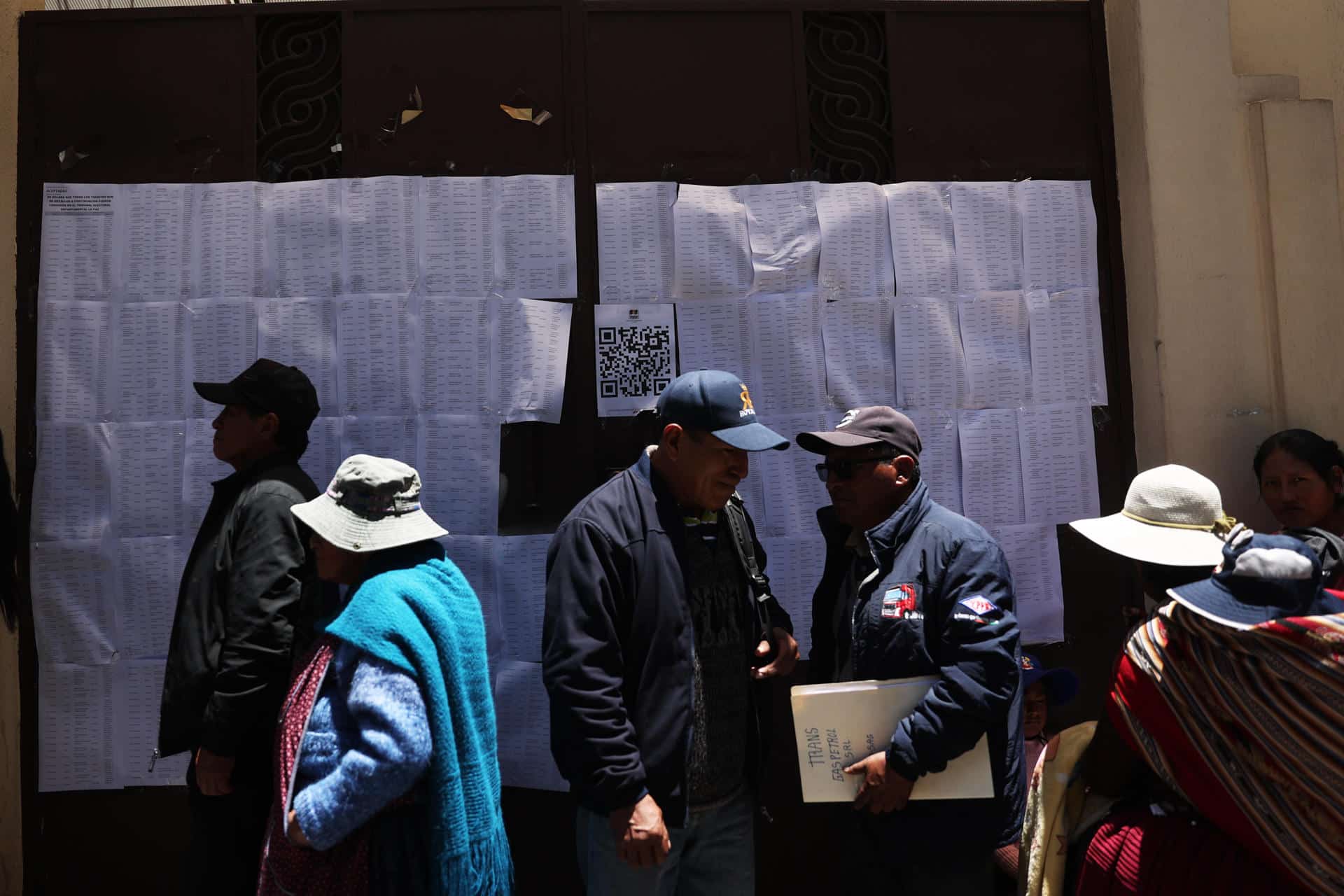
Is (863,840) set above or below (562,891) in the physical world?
above

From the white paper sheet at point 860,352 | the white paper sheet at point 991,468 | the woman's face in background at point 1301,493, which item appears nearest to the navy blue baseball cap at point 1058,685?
the white paper sheet at point 991,468

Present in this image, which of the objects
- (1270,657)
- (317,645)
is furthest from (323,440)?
(1270,657)

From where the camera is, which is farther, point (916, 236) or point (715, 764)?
point (916, 236)

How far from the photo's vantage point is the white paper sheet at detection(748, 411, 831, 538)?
402 centimetres

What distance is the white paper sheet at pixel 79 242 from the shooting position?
4004 mm

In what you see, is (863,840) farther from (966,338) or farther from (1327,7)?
(1327,7)

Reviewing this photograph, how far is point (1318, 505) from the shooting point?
3.78 metres

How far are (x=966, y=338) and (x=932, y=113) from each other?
3.14 ft

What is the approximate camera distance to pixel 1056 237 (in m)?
4.24

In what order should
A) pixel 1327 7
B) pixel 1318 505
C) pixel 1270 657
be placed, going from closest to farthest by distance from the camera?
pixel 1270 657 < pixel 1318 505 < pixel 1327 7

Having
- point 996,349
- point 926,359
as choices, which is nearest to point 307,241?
point 926,359

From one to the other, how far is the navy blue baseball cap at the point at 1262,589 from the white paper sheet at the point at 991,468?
209 centimetres

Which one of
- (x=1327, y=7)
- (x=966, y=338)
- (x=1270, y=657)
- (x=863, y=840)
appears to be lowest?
(x=863, y=840)

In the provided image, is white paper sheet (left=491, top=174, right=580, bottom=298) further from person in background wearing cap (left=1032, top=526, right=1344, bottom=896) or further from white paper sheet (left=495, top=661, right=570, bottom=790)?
person in background wearing cap (left=1032, top=526, right=1344, bottom=896)
